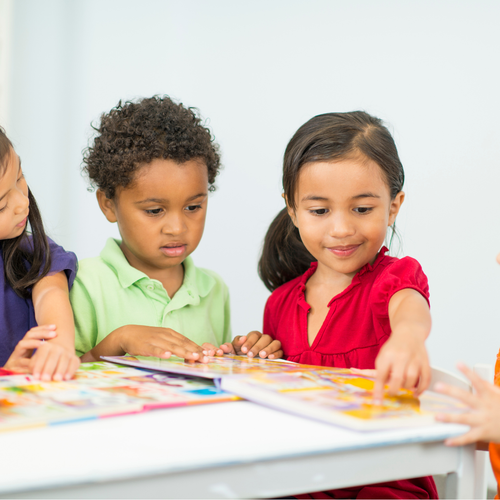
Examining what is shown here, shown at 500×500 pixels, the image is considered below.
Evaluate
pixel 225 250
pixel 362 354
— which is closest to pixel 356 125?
pixel 362 354

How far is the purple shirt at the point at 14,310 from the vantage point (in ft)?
3.36

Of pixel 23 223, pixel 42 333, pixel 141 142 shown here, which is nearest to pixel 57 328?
pixel 42 333

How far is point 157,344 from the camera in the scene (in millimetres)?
916

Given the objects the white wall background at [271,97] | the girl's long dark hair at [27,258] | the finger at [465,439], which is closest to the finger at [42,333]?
the girl's long dark hair at [27,258]

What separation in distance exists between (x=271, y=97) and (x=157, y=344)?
1.61 meters

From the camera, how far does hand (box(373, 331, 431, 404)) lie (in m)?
0.58

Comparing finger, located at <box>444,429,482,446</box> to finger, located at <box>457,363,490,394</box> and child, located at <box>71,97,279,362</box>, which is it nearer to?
finger, located at <box>457,363,490,394</box>

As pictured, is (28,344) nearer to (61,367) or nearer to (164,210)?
(61,367)

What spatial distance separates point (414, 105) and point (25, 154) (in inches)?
60.9

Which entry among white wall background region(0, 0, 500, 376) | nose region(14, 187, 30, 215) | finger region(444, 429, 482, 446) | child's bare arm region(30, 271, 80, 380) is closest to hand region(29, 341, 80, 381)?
child's bare arm region(30, 271, 80, 380)

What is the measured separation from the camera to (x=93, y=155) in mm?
1267

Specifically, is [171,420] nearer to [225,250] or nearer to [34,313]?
[34,313]

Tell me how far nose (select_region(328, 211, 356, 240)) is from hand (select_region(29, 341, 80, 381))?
521 mm

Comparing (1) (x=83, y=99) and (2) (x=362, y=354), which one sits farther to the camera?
(1) (x=83, y=99)
